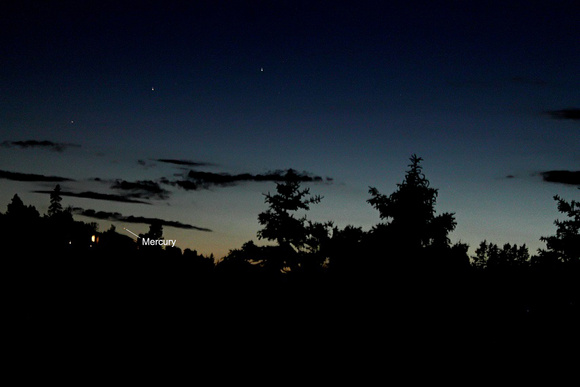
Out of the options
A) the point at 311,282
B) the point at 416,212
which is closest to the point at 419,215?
the point at 416,212

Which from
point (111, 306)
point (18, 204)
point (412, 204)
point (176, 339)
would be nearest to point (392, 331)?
point (176, 339)

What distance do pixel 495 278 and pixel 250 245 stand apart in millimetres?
23331

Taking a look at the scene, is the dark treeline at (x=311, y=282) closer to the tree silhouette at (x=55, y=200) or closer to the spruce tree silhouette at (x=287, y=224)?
the spruce tree silhouette at (x=287, y=224)

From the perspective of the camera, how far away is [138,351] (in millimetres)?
14266

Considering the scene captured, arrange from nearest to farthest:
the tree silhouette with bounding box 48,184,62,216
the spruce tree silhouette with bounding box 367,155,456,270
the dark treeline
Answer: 1. the dark treeline
2. the spruce tree silhouette with bounding box 367,155,456,270
3. the tree silhouette with bounding box 48,184,62,216

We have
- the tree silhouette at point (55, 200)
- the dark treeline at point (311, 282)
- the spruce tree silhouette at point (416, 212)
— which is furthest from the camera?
the tree silhouette at point (55, 200)

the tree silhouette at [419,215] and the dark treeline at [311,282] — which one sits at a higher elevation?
the tree silhouette at [419,215]

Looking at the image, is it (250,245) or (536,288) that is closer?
(536,288)

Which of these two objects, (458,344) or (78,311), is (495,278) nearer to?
(458,344)

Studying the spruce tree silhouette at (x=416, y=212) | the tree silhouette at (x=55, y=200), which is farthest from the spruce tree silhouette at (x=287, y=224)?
the tree silhouette at (x=55, y=200)

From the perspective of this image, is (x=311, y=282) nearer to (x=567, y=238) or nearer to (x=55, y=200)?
(x=567, y=238)

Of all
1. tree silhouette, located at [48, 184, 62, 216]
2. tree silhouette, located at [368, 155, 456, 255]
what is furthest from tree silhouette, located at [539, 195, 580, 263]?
tree silhouette, located at [48, 184, 62, 216]

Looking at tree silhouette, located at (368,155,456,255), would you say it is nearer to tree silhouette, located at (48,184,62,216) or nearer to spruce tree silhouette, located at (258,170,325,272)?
spruce tree silhouette, located at (258,170,325,272)

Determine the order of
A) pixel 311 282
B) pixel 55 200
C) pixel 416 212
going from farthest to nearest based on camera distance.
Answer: pixel 55 200, pixel 416 212, pixel 311 282
